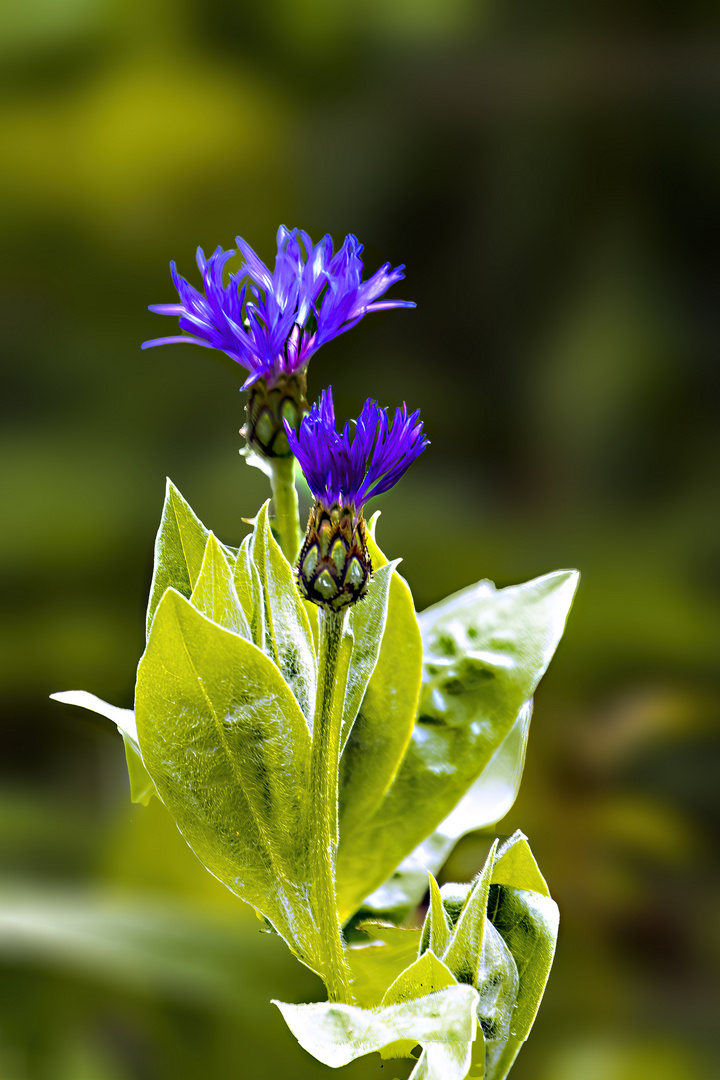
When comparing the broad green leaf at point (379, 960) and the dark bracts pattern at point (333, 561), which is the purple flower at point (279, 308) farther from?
the broad green leaf at point (379, 960)

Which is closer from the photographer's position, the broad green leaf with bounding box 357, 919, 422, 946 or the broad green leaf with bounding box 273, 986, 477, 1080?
the broad green leaf with bounding box 273, 986, 477, 1080

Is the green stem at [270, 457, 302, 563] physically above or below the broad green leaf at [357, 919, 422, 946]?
above

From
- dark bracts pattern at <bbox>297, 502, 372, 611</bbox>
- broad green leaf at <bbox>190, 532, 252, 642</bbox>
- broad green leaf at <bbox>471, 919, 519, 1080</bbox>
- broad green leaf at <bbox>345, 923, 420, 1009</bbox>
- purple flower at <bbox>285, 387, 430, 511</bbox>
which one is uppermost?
purple flower at <bbox>285, 387, 430, 511</bbox>

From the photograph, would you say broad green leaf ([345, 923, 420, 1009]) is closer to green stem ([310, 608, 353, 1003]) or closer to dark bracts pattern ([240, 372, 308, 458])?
green stem ([310, 608, 353, 1003])

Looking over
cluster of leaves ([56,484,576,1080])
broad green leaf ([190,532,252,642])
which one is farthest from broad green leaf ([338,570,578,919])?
broad green leaf ([190,532,252,642])

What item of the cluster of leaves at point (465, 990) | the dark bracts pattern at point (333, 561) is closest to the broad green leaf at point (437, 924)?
the cluster of leaves at point (465, 990)

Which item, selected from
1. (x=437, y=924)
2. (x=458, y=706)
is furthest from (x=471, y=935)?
(x=458, y=706)

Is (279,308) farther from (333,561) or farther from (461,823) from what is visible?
(461,823)

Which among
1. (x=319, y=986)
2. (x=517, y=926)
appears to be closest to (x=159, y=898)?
(x=319, y=986)
